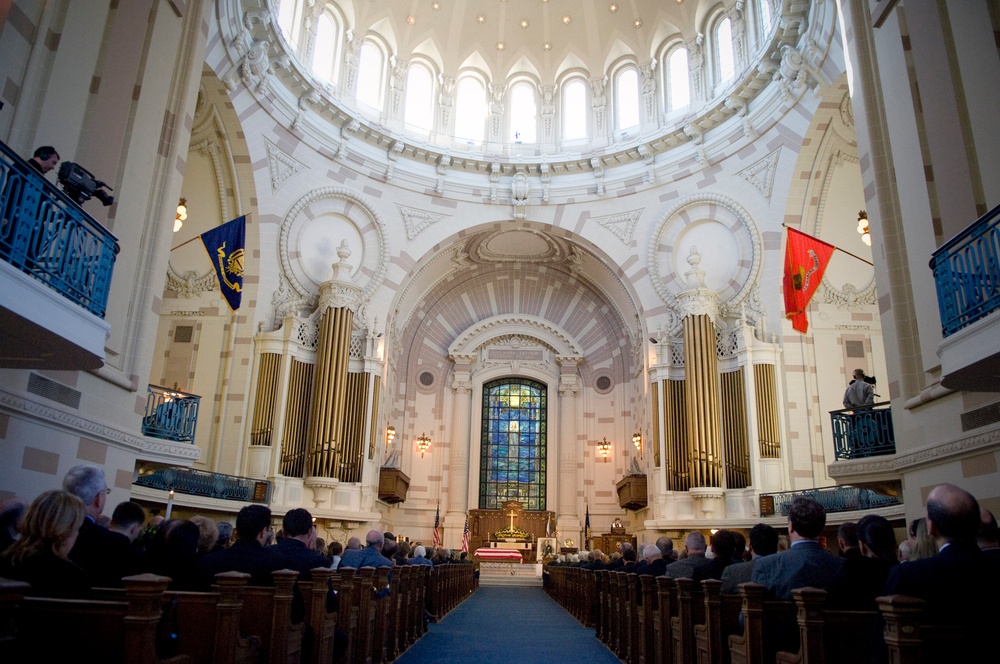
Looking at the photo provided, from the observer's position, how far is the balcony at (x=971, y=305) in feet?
18.0

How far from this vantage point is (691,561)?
6355mm

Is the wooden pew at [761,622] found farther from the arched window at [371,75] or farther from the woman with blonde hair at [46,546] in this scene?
the arched window at [371,75]

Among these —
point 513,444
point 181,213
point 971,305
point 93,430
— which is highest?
point 181,213

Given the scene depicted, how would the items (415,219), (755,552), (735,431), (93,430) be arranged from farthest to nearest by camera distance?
(415,219) → (735,431) → (93,430) → (755,552)

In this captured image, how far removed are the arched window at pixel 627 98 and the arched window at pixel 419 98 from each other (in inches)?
215

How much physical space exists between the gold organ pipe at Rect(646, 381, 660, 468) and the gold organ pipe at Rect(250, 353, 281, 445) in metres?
9.14

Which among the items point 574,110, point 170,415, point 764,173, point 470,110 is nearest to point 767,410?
point 764,173

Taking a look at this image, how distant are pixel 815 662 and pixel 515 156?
1882 cm

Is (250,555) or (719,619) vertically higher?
(250,555)

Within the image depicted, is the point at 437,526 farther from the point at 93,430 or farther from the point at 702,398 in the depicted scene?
the point at 93,430

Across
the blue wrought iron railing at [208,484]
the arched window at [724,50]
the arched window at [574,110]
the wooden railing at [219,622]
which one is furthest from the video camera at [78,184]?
the arched window at [574,110]

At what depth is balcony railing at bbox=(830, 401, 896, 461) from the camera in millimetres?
9547

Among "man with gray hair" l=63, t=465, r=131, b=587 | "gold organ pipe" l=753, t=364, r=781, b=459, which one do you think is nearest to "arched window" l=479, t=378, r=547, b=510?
"gold organ pipe" l=753, t=364, r=781, b=459

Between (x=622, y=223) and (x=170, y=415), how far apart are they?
1300 cm
